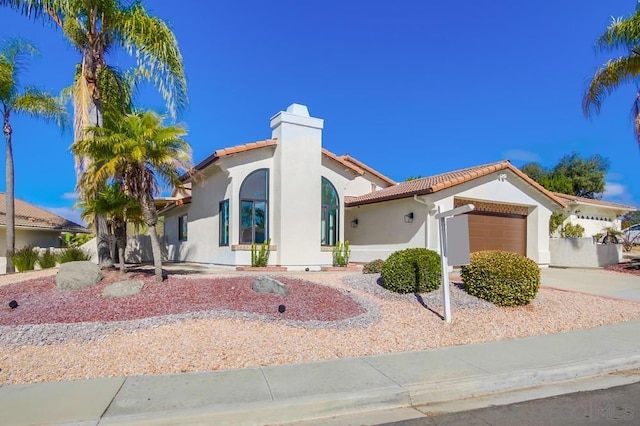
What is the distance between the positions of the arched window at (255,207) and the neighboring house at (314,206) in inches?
1.4

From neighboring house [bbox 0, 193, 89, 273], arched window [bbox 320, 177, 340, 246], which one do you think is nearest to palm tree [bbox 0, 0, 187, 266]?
arched window [bbox 320, 177, 340, 246]

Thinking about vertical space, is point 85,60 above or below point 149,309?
above

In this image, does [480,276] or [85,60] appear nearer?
[480,276]

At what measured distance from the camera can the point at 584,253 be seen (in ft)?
63.3

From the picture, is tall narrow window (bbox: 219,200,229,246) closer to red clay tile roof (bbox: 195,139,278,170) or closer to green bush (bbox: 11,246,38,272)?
red clay tile roof (bbox: 195,139,278,170)

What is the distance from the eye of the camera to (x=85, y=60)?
485 inches

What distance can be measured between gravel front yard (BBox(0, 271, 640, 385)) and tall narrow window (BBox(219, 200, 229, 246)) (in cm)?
632

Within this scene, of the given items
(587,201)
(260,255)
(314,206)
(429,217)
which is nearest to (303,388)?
(260,255)

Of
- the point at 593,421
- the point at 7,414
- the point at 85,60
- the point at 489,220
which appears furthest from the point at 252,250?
the point at 593,421

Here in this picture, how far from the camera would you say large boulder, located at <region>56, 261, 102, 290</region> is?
31.1 feet

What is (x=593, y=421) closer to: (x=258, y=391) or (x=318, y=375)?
(x=318, y=375)

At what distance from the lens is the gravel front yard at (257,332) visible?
5859 mm

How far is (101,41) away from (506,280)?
1215 cm

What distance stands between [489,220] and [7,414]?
56.6 ft
